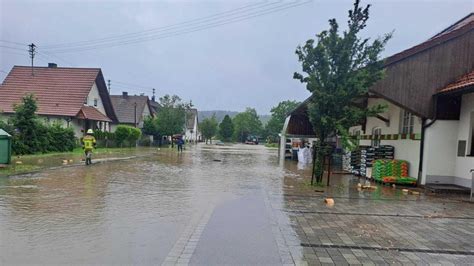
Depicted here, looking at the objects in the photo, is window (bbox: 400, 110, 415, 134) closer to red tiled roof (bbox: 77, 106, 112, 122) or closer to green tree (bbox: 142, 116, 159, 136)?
red tiled roof (bbox: 77, 106, 112, 122)

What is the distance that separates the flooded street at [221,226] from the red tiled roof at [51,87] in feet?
84.0

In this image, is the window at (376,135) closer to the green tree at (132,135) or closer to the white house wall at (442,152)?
the white house wall at (442,152)

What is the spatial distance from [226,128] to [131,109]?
1762 inches

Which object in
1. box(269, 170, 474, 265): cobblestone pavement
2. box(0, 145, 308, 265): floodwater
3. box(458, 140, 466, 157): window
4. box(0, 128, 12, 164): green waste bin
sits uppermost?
box(458, 140, 466, 157): window

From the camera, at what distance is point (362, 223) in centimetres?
791

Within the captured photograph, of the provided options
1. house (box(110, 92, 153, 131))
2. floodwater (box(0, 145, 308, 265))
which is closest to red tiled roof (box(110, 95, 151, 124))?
house (box(110, 92, 153, 131))

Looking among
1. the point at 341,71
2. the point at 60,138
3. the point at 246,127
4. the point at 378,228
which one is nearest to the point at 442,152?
the point at 341,71

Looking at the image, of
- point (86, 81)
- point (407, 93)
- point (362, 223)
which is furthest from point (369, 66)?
point (86, 81)

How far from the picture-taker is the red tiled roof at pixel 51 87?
3628 centimetres

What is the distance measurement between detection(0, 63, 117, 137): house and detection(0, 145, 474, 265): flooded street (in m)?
25.1

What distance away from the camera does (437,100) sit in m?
14.3

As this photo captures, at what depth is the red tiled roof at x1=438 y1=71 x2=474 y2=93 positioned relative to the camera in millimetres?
12850

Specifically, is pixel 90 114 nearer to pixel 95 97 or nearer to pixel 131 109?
pixel 95 97

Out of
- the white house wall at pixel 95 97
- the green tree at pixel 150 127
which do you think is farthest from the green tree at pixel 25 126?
the green tree at pixel 150 127
